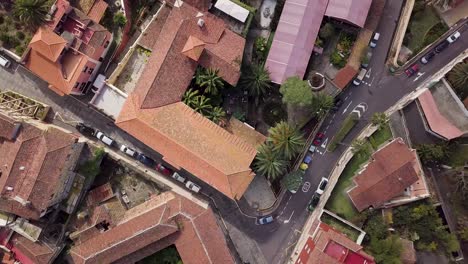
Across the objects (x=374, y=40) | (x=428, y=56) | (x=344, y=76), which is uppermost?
(x=428, y=56)

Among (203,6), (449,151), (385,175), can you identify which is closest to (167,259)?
(385,175)

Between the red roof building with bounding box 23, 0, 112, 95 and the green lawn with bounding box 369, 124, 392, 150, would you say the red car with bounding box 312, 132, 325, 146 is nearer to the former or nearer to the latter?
the green lawn with bounding box 369, 124, 392, 150

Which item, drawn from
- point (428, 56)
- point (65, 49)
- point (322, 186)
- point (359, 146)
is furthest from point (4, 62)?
point (428, 56)

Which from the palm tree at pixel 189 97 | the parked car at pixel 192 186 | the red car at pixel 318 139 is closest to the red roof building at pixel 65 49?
the palm tree at pixel 189 97

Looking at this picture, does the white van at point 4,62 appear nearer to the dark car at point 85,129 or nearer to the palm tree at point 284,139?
the dark car at point 85,129

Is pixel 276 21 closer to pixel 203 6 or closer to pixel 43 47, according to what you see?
pixel 203 6

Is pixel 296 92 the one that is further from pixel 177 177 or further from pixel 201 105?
pixel 177 177
